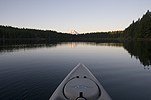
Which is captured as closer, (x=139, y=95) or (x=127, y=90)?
(x=139, y=95)

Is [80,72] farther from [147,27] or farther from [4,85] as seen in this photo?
[147,27]

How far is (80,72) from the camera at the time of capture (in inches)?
325

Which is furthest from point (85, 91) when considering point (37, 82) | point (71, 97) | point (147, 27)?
point (147, 27)

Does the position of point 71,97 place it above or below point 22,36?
below

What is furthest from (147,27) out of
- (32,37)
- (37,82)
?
(32,37)

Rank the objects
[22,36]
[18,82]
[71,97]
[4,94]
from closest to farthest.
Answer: [71,97] < [4,94] < [18,82] < [22,36]

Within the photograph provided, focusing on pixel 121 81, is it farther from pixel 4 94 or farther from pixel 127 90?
pixel 4 94

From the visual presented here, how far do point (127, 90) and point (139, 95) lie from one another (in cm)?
86

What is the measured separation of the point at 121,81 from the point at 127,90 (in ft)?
5.77

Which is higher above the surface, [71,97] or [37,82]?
[71,97]

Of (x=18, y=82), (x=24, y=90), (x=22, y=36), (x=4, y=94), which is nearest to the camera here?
(x=4, y=94)

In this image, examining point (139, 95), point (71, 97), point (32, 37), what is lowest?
point (139, 95)

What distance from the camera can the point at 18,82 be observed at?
9.16 metres

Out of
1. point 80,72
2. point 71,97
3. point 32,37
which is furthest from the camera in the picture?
point 32,37
